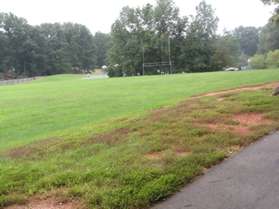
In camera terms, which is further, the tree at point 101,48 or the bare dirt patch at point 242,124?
the tree at point 101,48

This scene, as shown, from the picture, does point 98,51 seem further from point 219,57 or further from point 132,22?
point 219,57

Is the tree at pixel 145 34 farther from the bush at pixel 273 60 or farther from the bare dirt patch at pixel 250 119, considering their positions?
the bare dirt patch at pixel 250 119

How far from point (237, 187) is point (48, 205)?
6.22ft

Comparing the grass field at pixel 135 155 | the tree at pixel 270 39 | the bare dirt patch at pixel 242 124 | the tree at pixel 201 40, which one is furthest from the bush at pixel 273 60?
the bare dirt patch at pixel 242 124

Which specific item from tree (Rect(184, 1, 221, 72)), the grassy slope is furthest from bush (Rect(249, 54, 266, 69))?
the grassy slope

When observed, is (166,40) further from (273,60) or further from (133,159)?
(133,159)

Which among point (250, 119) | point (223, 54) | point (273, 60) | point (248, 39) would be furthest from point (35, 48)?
point (250, 119)

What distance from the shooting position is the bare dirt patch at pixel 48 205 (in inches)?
168

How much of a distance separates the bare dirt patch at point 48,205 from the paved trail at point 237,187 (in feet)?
2.77

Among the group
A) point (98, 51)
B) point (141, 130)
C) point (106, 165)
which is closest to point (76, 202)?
point (106, 165)

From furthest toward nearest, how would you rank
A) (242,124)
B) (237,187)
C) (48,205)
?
1. (242,124)
2. (237,187)
3. (48,205)

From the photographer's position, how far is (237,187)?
4.49 metres

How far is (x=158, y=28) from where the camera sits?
241ft

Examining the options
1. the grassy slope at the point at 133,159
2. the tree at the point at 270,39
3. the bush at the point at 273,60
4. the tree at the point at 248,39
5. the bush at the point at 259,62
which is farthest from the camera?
the tree at the point at 248,39
